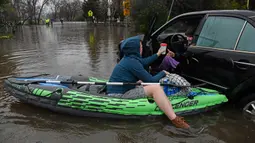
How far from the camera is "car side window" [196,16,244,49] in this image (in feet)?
13.2

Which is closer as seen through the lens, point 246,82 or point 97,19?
point 246,82

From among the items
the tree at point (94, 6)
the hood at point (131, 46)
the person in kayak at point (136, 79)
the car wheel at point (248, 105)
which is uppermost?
the tree at point (94, 6)

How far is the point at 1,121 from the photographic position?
4266 millimetres

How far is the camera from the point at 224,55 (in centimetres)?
402

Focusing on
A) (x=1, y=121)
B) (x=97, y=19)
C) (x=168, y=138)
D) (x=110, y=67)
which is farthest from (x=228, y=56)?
(x=97, y=19)

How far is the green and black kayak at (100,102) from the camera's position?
404 cm

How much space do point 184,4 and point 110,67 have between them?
12.3 meters

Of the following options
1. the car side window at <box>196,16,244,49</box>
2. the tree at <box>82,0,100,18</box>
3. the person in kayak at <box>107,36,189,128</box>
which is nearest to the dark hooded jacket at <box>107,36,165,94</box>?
the person in kayak at <box>107,36,189,128</box>

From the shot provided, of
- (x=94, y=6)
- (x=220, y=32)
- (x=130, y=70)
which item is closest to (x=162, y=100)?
(x=130, y=70)

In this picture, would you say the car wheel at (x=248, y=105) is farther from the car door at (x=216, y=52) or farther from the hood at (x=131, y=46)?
the hood at (x=131, y=46)

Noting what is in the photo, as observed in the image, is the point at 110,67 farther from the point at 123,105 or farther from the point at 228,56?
the point at 228,56

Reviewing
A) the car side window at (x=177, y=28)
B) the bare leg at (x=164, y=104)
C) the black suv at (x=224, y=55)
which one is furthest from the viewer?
the car side window at (x=177, y=28)

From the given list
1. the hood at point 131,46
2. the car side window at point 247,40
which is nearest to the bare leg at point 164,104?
the hood at point 131,46

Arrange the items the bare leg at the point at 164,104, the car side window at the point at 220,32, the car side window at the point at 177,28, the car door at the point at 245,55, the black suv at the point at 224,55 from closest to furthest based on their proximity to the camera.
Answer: the car door at the point at 245,55, the black suv at the point at 224,55, the bare leg at the point at 164,104, the car side window at the point at 220,32, the car side window at the point at 177,28
